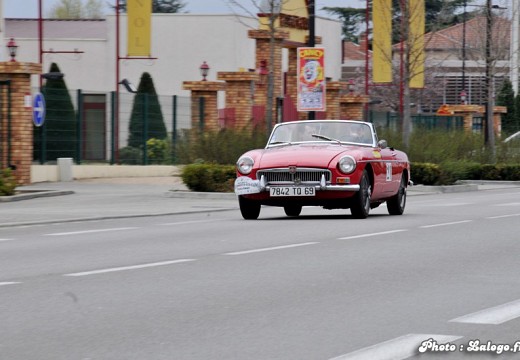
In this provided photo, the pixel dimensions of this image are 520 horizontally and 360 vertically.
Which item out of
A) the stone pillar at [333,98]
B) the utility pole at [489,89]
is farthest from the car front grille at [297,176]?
the stone pillar at [333,98]

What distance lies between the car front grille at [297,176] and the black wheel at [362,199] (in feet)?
2.05

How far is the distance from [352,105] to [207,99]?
11.5 meters

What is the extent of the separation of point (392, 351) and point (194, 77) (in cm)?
5962

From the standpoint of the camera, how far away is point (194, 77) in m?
66.4

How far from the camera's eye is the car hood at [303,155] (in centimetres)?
1883

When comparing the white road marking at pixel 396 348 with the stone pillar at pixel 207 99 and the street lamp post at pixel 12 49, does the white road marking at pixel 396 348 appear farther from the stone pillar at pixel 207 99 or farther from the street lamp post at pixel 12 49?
the stone pillar at pixel 207 99

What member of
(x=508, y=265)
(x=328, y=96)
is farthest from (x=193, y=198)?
(x=328, y=96)

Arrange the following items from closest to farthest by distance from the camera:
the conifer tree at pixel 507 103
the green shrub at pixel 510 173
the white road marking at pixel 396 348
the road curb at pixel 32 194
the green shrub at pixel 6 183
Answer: the white road marking at pixel 396 348, the road curb at pixel 32 194, the green shrub at pixel 6 183, the green shrub at pixel 510 173, the conifer tree at pixel 507 103

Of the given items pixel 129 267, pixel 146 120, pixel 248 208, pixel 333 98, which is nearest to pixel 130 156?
pixel 146 120

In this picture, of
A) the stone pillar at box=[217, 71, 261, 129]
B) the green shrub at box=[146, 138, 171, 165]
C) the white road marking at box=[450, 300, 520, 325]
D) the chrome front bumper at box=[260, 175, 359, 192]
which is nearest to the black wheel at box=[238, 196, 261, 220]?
the chrome front bumper at box=[260, 175, 359, 192]

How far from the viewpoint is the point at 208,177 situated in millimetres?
28891

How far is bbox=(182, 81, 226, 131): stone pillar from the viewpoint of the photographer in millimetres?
40031

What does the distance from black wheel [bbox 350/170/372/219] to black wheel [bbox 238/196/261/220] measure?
145 cm

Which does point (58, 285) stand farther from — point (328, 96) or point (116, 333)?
point (328, 96)
